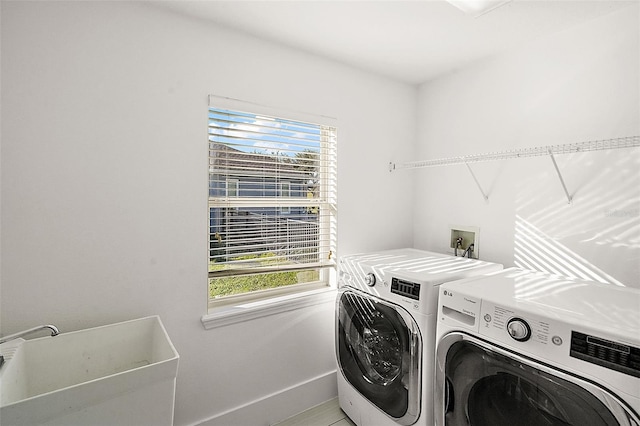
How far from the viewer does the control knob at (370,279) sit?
5.68 feet

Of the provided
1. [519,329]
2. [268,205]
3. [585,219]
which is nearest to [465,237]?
[585,219]

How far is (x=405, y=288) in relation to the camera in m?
1.55

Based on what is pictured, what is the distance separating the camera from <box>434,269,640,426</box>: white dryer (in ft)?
3.01

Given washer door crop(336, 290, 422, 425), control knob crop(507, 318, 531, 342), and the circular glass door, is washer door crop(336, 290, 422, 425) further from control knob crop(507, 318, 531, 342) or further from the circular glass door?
control knob crop(507, 318, 531, 342)

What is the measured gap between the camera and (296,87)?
2020 millimetres

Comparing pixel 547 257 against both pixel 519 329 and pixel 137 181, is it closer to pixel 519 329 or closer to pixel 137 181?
pixel 519 329

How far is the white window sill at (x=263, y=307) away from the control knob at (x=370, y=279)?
1.58ft

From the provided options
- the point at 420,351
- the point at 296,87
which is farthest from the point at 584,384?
the point at 296,87

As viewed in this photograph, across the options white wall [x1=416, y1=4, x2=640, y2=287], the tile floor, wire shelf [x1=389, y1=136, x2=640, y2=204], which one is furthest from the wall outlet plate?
the tile floor

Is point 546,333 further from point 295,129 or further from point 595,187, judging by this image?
point 295,129

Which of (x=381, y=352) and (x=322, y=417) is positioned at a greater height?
(x=381, y=352)

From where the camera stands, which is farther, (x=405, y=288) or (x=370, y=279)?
(x=370, y=279)

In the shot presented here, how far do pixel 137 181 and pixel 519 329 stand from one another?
69.3 inches

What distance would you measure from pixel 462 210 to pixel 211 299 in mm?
1840
